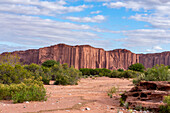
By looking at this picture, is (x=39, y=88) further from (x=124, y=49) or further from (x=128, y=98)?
(x=124, y=49)

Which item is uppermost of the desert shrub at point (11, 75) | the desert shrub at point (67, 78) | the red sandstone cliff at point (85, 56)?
the red sandstone cliff at point (85, 56)

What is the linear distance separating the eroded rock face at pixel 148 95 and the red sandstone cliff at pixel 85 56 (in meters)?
86.1

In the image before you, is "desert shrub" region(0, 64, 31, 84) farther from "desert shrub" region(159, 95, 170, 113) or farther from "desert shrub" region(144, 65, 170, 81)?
"desert shrub" region(159, 95, 170, 113)

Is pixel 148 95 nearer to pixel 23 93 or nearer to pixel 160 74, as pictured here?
pixel 160 74

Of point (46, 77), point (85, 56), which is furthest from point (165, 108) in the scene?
point (85, 56)

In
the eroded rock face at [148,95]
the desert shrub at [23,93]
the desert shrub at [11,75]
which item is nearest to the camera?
the eroded rock face at [148,95]

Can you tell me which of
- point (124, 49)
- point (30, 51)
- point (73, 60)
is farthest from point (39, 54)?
point (124, 49)

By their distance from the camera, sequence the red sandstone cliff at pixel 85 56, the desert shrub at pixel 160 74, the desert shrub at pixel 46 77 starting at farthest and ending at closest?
the red sandstone cliff at pixel 85 56
the desert shrub at pixel 46 77
the desert shrub at pixel 160 74

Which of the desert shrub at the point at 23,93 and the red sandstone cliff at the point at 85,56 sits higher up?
the red sandstone cliff at the point at 85,56

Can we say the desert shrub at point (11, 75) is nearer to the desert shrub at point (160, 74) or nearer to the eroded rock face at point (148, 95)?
the eroded rock face at point (148, 95)

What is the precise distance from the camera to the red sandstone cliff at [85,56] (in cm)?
9738

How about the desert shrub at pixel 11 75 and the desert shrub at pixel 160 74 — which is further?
the desert shrub at pixel 11 75

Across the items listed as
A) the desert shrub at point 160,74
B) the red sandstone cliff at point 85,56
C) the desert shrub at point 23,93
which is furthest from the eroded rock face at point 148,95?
the red sandstone cliff at point 85,56

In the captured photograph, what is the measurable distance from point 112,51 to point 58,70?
82175 millimetres
